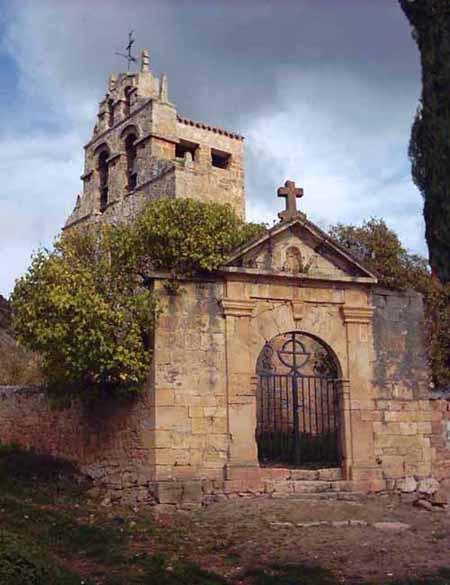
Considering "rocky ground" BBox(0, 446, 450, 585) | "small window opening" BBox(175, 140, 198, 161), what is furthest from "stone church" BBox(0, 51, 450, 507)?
"small window opening" BBox(175, 140, 198, 161)

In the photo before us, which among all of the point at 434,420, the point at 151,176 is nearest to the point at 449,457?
the point at 434,420

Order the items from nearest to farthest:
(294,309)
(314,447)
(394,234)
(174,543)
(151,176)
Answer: (174,543)
(294,309)
(314,447)
(394,234)
(151,176)

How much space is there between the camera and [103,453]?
1243 centimetres

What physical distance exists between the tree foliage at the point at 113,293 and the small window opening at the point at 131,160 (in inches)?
585

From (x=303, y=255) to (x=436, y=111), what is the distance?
668cm

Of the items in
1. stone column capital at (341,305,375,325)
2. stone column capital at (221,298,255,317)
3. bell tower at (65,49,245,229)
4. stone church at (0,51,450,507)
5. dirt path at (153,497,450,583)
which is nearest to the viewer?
dirt path at (153,497,450,583)

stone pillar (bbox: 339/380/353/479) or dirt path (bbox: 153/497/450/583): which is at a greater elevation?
stone pillar (bbox: 339/380/353/479)

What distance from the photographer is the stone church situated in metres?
11.4

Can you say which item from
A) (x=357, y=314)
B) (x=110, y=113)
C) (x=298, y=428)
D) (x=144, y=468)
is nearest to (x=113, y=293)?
(x=144, y=468)

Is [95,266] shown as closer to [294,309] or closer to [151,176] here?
[294,309]

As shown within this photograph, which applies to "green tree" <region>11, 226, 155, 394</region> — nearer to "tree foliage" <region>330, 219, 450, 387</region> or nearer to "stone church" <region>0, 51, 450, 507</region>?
"stone church" <region>0, 51, 450, 507</region>

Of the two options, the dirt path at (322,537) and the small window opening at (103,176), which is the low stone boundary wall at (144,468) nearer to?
the dirt path at (322,537)

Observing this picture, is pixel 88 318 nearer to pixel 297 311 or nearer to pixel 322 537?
pixel 297 311

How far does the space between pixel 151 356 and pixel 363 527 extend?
3738 millimetres
